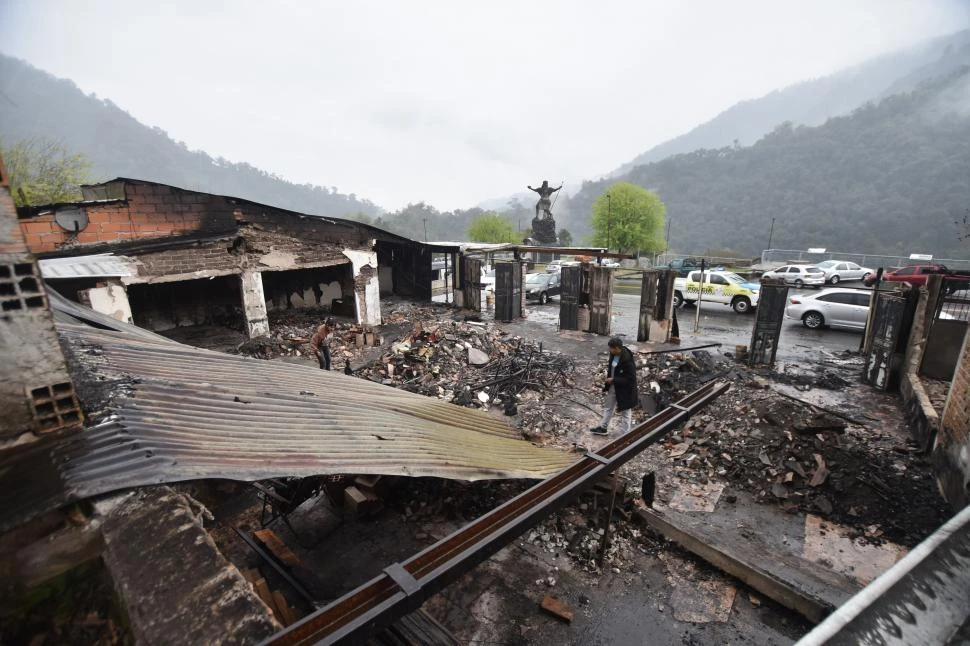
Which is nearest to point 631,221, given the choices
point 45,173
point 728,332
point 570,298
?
point 728,332

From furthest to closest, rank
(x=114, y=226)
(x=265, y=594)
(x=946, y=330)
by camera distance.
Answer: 1. (x=114, y=226)
2. (x=946, y=330)
3. (x=265, y=594)

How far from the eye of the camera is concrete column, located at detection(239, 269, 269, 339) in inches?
480

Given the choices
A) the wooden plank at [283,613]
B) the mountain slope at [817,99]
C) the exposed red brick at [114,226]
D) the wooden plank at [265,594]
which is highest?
the mountain slope at [817,99]

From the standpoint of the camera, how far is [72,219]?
10.2 meters

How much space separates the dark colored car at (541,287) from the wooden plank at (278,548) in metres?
17.3

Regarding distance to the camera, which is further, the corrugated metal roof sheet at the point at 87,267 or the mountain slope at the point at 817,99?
the mountain slope at the point at 817,99

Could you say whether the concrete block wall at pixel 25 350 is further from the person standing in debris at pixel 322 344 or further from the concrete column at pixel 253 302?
the concrete column at pixel 253 302

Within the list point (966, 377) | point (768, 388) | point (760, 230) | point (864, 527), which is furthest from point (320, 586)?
point (760, 230)

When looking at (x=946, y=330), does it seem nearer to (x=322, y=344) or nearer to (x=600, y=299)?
(x=600, y=299)

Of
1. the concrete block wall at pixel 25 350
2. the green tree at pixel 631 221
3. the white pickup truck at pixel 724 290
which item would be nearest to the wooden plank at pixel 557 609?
the concrete block wall at pixel 25 350

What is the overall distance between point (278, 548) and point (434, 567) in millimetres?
2291

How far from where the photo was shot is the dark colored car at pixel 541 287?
20453 millimetres

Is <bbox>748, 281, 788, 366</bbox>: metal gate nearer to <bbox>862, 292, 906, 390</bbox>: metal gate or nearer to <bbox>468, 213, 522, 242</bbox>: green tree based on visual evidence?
<bbox>862, 292, 906, 390</bbox>: metal gate

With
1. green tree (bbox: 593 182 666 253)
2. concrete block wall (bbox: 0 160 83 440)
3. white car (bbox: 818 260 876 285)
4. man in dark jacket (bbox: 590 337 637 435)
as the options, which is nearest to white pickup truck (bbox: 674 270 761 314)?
man in dark jacket (bbox: 590 337 637 435)
